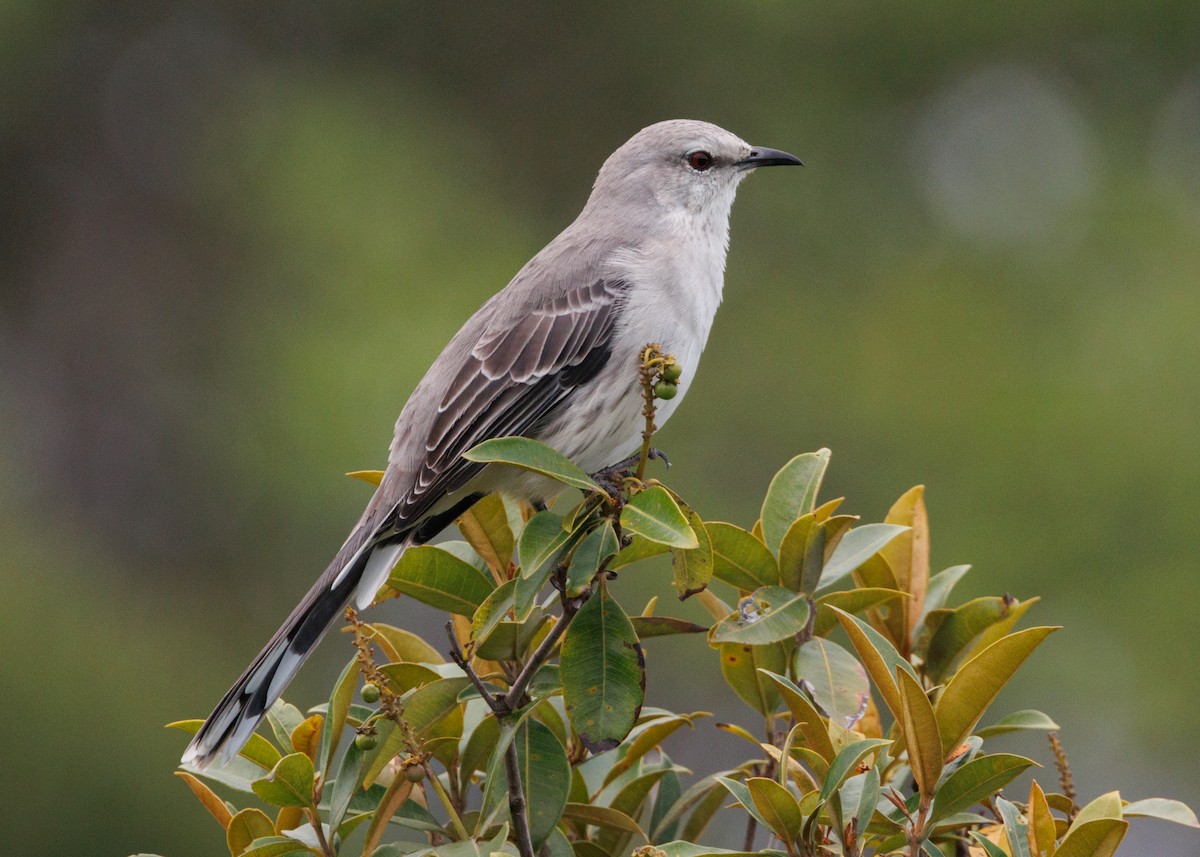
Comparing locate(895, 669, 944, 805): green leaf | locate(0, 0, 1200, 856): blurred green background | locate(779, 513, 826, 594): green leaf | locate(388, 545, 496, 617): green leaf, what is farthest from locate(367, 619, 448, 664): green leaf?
locate(0, 0, 1200, 856): blurred green background

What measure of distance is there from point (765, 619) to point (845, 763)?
A: 1.56ft

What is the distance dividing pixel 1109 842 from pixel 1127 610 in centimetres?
543

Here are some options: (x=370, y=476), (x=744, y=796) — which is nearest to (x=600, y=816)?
(x=744, y=796)

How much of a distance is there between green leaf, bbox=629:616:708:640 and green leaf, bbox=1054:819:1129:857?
722 millimetres

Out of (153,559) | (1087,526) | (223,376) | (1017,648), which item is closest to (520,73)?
(223,376)

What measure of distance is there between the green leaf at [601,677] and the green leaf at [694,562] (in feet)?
0.41

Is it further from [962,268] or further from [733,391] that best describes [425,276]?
Result: [962,268]

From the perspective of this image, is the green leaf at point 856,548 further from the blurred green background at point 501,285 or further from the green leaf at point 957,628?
the blurred green background at point 501,285

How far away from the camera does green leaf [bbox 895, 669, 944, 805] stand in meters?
2.02

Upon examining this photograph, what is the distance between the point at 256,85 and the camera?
10.0 m

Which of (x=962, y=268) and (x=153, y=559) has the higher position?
(x=962, y=268)

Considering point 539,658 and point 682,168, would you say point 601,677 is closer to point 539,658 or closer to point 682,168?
point 539,658

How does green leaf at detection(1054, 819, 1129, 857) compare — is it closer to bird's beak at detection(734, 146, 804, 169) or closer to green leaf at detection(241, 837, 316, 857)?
green leaf at detection(241, 837, 316, 857)

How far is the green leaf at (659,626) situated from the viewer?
2.41 metres
